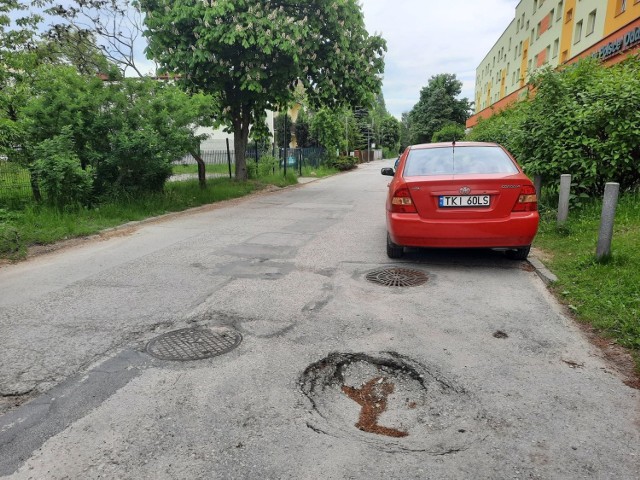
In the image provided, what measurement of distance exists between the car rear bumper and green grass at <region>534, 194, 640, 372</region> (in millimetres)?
636

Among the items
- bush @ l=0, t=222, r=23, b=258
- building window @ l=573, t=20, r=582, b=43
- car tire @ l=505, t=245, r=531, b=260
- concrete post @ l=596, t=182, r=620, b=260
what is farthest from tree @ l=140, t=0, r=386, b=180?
building window @ l=573, t=20, r=582, b=43

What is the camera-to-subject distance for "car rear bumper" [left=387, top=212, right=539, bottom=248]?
5.45 m

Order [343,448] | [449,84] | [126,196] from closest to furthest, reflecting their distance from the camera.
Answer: [343,448] < [126,196] < [449,84]

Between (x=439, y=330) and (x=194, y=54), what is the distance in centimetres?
1221

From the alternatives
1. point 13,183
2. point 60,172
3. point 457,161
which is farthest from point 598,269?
Result: point 13,183

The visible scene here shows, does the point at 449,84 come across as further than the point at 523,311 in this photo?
Yes

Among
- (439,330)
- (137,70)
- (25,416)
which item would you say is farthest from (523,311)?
(137,70)

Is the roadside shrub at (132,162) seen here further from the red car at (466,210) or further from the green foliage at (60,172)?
the red car at (466,210)

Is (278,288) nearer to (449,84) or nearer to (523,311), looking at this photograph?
(523,311)

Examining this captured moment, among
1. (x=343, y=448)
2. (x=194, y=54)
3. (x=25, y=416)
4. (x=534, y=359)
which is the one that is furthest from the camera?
(x=194, y=54)

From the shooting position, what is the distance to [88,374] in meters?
3.11

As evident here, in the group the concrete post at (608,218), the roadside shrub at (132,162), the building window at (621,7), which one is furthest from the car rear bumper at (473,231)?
the building window at (621,7)

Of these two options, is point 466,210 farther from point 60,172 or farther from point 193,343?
point 60,172

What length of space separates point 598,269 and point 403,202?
226 centimetres
